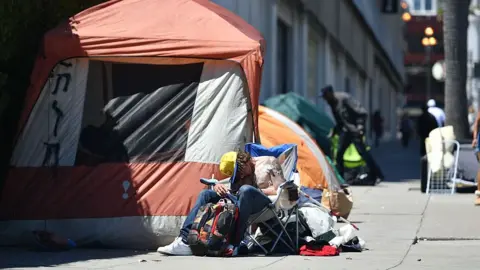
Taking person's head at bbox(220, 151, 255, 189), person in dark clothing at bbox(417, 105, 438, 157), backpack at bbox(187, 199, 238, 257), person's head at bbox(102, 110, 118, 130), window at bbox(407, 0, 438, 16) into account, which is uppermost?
window at bbox(407, 0, 438, 16)

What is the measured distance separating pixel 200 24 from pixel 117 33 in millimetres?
881

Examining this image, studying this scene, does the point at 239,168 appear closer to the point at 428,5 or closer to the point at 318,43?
the point at 318,43

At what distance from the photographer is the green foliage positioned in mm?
12125

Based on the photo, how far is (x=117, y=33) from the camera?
1236cm

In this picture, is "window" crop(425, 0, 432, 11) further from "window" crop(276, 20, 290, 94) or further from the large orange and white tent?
the large orange and white tent

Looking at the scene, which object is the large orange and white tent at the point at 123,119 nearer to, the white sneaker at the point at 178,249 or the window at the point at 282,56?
the white sneaker at the point at 178,249

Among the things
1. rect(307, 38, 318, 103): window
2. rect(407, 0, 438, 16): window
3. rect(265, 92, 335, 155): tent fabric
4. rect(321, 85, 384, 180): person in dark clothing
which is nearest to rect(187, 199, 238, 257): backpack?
rect(265, 92, 335, 155): tent fabric

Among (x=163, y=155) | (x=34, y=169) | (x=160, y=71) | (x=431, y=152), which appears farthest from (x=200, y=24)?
(x=431, y=152)

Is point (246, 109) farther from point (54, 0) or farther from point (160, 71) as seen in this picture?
point (54, 0)

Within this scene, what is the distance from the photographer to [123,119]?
12414mm

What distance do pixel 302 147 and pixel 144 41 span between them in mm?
4652

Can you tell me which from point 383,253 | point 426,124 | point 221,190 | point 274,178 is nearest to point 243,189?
point 221,190

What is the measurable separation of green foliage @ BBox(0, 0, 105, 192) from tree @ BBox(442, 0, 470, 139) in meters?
10.4

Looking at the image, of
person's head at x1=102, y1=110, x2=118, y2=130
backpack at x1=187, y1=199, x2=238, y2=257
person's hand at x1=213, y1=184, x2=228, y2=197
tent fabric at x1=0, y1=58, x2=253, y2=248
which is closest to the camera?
backpack at x1=187, y1=199, x2=238, y2=257
